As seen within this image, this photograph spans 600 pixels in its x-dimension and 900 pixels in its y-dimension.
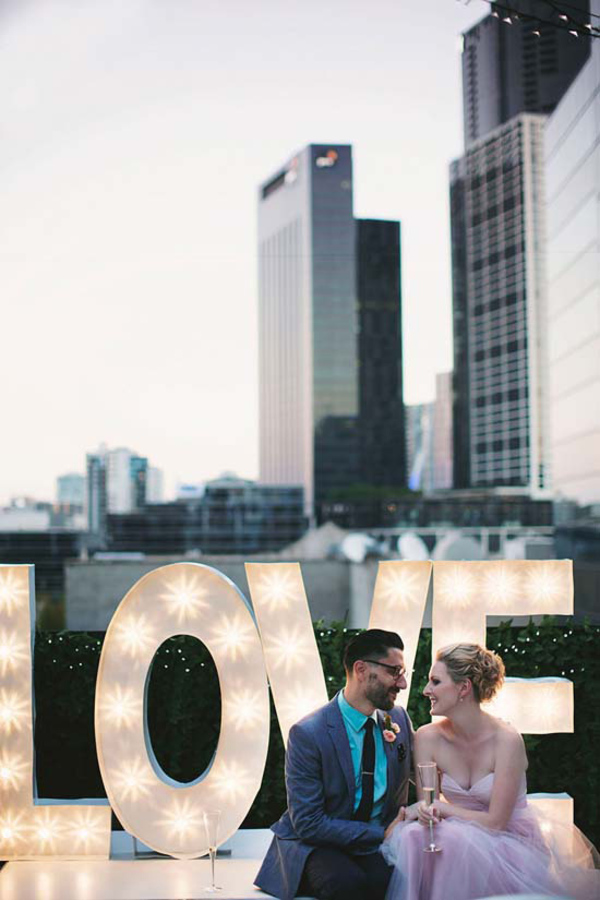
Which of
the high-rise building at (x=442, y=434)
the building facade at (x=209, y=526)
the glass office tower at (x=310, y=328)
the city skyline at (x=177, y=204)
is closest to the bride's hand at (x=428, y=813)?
the city skyline at (x=177, y=204)

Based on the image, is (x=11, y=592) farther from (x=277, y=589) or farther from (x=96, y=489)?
(x=96, y=489)

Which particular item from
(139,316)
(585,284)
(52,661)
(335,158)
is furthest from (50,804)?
(335,158)

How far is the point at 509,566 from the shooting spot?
4.92 meters

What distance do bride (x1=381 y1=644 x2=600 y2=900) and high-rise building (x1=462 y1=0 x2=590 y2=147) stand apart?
12837 cm

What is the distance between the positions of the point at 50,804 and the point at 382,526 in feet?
451

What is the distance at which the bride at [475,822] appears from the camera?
3861 mm

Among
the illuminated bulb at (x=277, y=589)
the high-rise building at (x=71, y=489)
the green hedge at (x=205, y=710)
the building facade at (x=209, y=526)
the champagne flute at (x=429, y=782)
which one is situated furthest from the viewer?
the building facade at (x=209, y=526)

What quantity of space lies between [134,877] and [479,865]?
1550 mm

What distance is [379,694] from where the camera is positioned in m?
4.14

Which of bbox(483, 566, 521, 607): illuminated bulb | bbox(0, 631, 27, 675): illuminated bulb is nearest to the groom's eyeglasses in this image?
bbox(483, 566, 521, 607): illuminated bulb

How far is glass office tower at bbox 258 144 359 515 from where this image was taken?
154000mm

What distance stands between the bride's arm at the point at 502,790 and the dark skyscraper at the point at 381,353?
482ft

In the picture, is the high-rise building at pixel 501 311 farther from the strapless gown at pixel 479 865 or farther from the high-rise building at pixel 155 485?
the strapless gown at pixel 479 865

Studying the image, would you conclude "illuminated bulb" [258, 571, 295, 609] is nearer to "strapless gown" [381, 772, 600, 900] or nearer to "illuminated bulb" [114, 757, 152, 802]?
"illuminated bulb" [114, 757, 152, 802]
